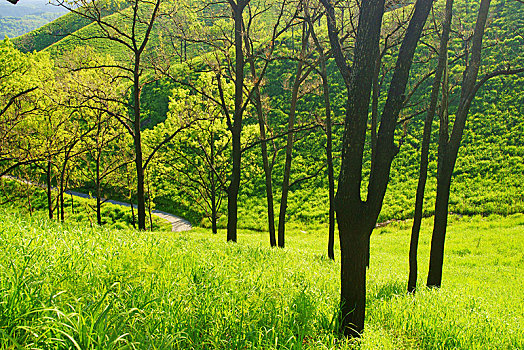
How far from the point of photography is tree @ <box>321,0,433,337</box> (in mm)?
3705

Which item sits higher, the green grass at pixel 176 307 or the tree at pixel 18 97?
the tree at pixel 18 97

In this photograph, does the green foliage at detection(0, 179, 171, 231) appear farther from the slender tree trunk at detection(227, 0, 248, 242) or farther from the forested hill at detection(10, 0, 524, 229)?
the slender tree trunk at detection(227, 0, 248, 242)

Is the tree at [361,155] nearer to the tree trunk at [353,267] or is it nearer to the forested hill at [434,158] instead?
the tree trunk at [353,267]

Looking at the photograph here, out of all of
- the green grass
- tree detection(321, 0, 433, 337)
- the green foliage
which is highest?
tree detection(321, 0, 433, 337)

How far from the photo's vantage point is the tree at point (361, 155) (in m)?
3.71

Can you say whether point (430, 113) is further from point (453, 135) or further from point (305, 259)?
point (305, 259)

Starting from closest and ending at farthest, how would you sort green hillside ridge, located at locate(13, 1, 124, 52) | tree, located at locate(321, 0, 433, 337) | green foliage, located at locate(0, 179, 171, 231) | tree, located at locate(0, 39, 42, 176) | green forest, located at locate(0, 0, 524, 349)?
green forest, located at locate(0, 0, 524, 349), tree, located at locate(321, 0, 433, 337), tree, located at locate(0, 39, 42, 176), green foliage, located at locate(0, 179, 171, 231), green hillside ridge, located at locate(13, 1, 124, 52)

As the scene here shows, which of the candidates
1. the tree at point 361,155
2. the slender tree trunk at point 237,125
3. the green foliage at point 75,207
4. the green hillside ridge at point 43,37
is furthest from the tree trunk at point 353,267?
the green hillside ridge at point 43,37

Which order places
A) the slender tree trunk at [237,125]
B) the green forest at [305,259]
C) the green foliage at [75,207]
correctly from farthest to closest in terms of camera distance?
the green foliage at [75,207] < the slender tree trunk at [237,125] < the green forest at [305,259]

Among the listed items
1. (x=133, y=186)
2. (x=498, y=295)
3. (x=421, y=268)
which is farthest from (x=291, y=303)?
(x=133, y=186)

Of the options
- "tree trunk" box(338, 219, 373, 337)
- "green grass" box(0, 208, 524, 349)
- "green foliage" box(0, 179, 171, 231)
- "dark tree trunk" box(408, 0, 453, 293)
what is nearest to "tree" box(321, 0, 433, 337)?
"tree trunk" box(338, 219, 373, 337)

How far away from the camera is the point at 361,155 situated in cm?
373

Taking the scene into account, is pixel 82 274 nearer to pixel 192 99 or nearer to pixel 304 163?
pixel 192 99

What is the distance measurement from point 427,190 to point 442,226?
17754 millimetres
